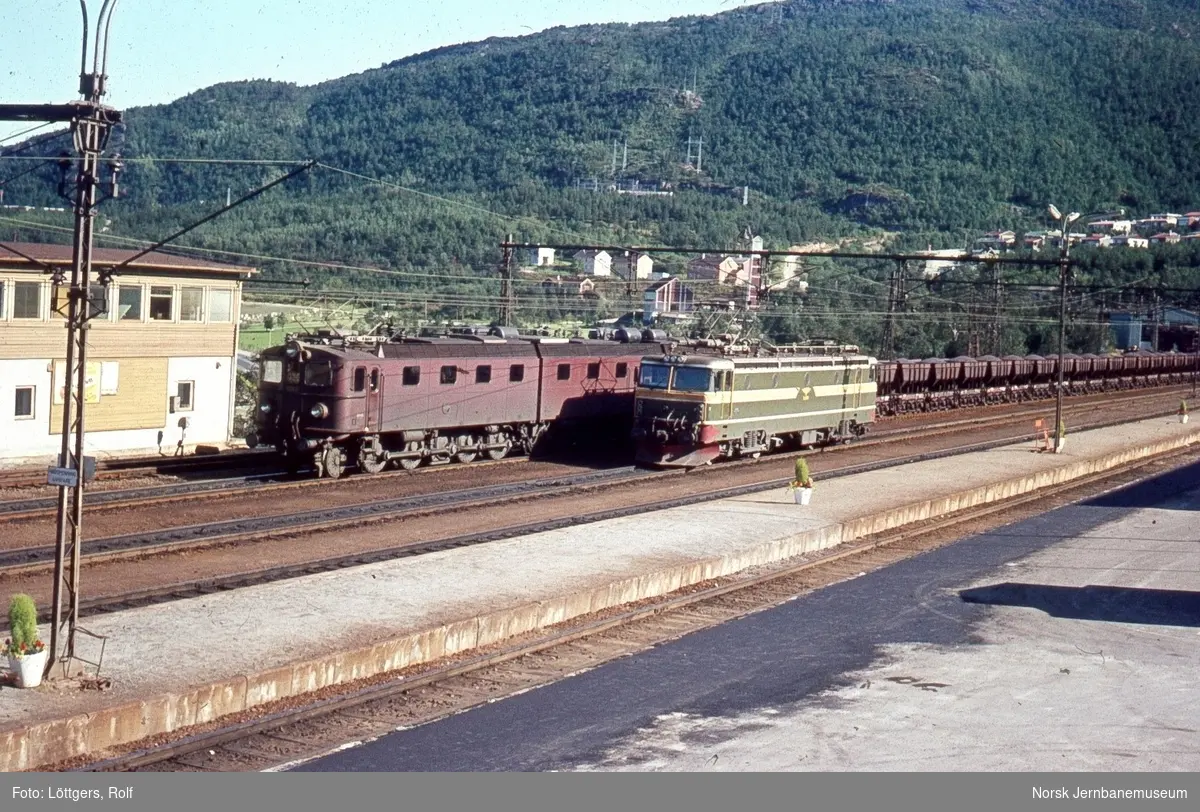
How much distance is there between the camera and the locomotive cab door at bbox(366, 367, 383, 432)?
97.8ft

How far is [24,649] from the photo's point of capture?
1171cm

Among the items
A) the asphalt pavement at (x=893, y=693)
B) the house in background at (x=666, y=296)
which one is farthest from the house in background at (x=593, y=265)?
the asphalt pavement at (x=893, y=693)

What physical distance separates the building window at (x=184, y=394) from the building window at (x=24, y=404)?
4538 millimetres

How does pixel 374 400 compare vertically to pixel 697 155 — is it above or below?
below

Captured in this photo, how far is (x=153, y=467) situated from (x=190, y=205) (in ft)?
142

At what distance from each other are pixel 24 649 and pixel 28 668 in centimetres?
17

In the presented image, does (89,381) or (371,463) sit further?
(89,381)

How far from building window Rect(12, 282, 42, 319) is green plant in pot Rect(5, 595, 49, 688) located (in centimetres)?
2251

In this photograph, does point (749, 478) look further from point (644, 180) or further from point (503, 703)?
point (644, 180)

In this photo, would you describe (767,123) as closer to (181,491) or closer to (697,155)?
(697,155)

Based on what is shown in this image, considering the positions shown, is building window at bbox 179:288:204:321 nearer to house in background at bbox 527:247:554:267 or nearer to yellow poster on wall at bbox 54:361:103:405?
yellow poster on wall at bbox 54:361:103:405

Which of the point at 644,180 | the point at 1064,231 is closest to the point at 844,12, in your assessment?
the point at 644,180

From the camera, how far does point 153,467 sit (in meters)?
30.3

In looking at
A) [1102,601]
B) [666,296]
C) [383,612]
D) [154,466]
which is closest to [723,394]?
[154,466]
